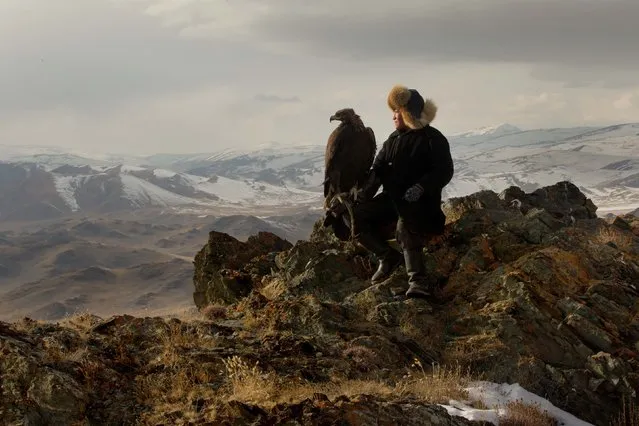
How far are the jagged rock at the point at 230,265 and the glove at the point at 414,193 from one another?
14.4 feet

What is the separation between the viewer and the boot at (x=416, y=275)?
920cm

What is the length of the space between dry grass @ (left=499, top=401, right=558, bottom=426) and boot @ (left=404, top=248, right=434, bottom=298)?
3075 millimetres

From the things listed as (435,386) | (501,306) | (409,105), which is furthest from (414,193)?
(435,386)

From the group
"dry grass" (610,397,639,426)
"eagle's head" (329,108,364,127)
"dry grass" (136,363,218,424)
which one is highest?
"eagle's head" (329,108,364,127)

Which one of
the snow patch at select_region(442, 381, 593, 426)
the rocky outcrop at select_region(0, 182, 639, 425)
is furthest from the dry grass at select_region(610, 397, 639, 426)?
the snow patch at select_region(442, 381, 593, 426)

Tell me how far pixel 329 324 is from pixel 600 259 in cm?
547

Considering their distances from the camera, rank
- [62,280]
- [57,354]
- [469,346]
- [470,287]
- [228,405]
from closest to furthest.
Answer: [228,405], [57,354], [469,346], [470,287], [62,280]

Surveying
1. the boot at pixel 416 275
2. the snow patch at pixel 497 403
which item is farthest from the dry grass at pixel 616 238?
the snow patch at pixel 497 403

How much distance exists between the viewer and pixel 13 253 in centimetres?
19775

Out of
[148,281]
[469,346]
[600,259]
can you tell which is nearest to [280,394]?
[469,346]

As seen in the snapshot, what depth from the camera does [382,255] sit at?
1026cm

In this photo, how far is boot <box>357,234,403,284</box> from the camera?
10.2m

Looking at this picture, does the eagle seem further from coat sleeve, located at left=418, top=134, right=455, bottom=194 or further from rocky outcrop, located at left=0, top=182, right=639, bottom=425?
coat sleeve, located at left=418, top=134, right=455, bottom=194

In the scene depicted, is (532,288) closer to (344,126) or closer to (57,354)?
(344,126)
